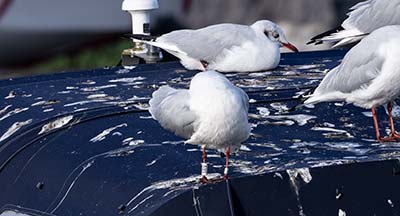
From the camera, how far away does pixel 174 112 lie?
3.16 m

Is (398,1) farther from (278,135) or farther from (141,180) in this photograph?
(141,180)

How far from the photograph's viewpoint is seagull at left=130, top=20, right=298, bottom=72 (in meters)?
4.48

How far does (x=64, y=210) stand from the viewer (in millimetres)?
3016

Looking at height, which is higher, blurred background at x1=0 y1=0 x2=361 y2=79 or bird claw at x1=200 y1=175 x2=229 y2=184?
bird claw at x1=200 y1=175 x2=229 y2=184

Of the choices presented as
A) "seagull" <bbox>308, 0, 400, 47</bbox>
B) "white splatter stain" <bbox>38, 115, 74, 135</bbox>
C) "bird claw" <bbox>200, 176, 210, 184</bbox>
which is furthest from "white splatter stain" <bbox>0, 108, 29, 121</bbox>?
"seagull" <bbox>308, 0, 400, 47</bbox>

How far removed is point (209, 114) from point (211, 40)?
1.82 meters

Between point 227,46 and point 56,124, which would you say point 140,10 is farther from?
point 56,124

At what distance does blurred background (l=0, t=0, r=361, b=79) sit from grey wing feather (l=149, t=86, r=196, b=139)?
834 centimetres

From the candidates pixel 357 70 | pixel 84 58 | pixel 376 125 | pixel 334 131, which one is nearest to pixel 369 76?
pixel 357 70

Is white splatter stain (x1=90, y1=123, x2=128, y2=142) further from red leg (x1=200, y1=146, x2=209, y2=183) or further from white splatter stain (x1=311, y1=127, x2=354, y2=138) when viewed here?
white splatter stain (x1=311, y1=127, x2=354, y2=138)

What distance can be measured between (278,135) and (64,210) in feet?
1.90

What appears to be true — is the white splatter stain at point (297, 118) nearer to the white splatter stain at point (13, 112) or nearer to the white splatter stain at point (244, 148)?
the white splatter stain at point (244, 148)

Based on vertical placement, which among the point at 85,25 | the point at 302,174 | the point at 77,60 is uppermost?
the point at 302,174

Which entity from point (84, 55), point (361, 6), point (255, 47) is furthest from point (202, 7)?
point (255, 47)
